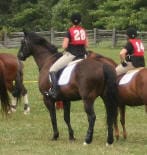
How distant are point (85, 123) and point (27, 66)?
19.1 m

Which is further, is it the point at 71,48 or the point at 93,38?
the point at 93,38

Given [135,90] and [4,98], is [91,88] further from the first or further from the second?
[4,98]

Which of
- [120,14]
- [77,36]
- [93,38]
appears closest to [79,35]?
[77,36]

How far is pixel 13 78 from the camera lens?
1798 cm

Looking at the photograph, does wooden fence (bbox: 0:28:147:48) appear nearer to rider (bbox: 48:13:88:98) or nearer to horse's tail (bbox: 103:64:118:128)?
rider (bbox: 48:13:88:98)

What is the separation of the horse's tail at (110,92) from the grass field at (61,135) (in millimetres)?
676

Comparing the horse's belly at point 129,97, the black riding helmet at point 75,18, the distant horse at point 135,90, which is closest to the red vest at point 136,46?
the distant horse at point 135,90

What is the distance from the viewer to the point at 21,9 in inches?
Answer: 2640

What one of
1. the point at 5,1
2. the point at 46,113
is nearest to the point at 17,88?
the point at 46,113

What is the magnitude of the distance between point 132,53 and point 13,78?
576cm

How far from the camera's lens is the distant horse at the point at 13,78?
17.6 m

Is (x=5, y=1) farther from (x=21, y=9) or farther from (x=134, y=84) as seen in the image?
(x=134, y=84)

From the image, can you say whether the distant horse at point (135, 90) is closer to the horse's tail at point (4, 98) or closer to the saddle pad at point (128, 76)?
the saddle pad at point (128, 76)

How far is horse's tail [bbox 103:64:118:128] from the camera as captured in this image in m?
12.1
